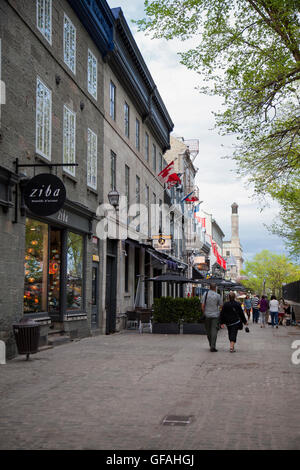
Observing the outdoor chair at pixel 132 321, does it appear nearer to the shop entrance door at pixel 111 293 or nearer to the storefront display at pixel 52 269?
the shop entrance door at pixel 111 293

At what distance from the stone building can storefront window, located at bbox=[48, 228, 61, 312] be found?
0.03m

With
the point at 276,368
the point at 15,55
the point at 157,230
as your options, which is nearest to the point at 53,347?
the point at 276,368

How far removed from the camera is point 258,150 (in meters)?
16.3

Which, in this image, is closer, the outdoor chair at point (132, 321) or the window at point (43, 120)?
the window at point (43, 120)

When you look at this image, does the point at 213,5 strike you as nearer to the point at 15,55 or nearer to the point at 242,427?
the point at 15,55

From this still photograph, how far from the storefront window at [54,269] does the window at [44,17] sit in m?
5.24

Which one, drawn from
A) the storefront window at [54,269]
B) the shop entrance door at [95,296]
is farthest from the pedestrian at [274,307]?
the storefront window at [54,269]

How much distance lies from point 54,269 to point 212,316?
4605 millimetres

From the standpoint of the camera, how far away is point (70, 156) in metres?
15.6

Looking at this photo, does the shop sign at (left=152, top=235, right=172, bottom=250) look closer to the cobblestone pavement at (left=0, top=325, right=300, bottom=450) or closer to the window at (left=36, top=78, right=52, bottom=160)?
the window at (left=36, top=78, right=52, bottom=160)

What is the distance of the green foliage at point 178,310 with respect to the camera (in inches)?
780

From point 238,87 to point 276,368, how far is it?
8198 mm

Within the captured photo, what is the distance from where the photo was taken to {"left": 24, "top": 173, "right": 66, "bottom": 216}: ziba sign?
11484 millimetres

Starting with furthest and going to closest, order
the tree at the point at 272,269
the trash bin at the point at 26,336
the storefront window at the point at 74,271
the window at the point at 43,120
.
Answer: the tree at the point at 272,269 < the storefront window at the point at 74,271 < the window at the point at 43,120 < the trash bin at the point at 26,336
